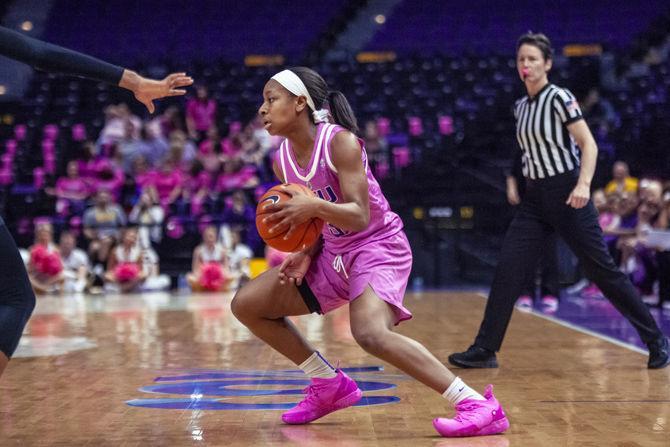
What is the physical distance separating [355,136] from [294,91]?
0.30 metres

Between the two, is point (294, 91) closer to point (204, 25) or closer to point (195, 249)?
point (195, 249)

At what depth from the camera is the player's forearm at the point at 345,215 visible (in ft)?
12.2

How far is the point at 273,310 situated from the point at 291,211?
25.9 inches

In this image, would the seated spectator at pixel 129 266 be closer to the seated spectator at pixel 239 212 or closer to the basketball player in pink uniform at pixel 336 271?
the seated spectator at pixel 239 212

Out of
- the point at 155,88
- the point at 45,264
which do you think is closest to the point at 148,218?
the point at 45,264

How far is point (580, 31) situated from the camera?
74.8 feet

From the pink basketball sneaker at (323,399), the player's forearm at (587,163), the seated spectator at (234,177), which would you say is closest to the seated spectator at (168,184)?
the seated spectator at (234,177)

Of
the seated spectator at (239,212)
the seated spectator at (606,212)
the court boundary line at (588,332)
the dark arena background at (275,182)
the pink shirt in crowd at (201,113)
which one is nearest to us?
the dark arena background at (275,182)

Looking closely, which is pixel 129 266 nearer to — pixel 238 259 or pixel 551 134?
pixel 238 259

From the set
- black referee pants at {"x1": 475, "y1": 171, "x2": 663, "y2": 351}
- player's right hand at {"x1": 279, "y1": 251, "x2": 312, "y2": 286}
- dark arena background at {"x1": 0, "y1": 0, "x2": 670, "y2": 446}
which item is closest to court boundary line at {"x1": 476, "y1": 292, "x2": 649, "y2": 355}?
dark arena background at {"x1": 0, "y1": 0, "x2": 670, "y2": 446}

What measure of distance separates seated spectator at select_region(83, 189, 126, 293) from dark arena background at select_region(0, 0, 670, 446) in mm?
31

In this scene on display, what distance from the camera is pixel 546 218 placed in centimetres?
583

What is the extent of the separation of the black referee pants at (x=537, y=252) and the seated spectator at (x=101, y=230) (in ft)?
27.8

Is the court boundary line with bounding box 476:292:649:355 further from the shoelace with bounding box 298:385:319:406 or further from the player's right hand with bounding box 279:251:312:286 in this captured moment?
the player's right hand with bounding box 279:251:312:286
